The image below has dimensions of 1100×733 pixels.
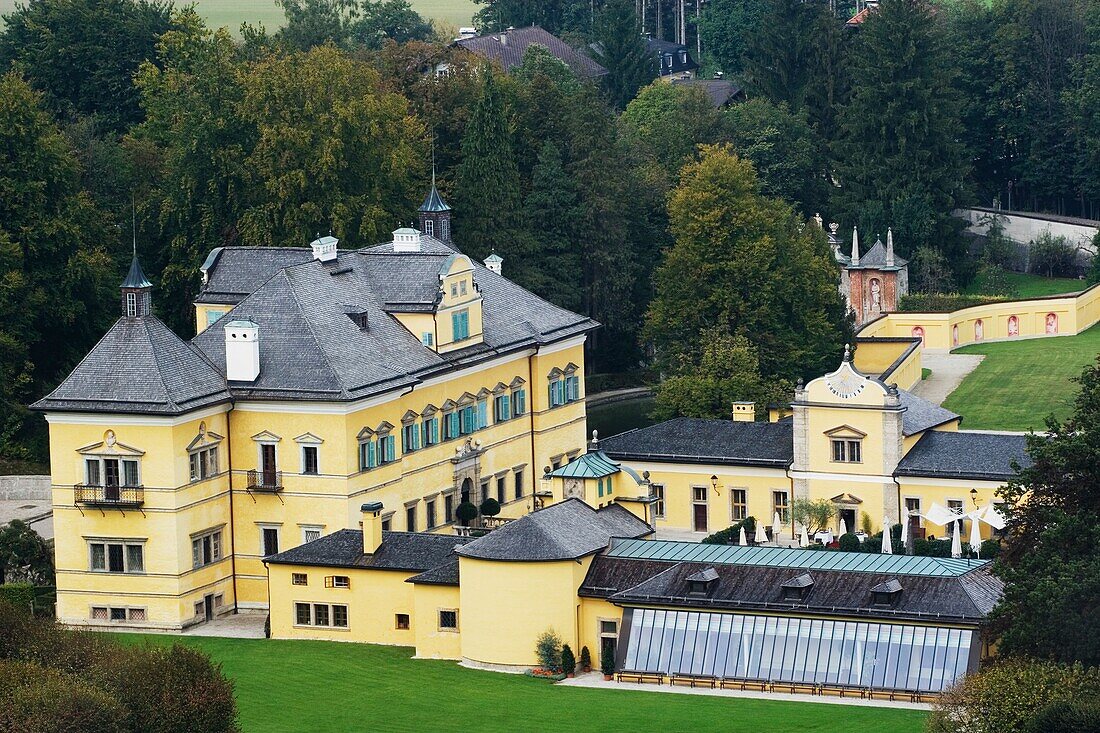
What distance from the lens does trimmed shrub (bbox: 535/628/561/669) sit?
72.8 meters

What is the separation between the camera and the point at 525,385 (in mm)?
94188

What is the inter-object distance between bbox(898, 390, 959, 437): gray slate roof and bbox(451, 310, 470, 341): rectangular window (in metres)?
14.0

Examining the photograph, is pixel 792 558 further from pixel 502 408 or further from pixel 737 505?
pixel 502 408

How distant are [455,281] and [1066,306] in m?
53.9

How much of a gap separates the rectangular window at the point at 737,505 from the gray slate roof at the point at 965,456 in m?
5.75

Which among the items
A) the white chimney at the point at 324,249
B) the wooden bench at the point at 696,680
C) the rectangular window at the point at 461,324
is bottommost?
the wooden bench at the point at 696,680

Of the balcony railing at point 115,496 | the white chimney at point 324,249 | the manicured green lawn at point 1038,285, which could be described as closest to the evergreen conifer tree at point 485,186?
the white chimney at point 324,249

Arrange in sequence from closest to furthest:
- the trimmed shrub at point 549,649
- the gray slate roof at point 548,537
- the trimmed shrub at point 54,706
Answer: the trimmed shrub at point 54,706, the trimmed shrub at point 549,649, the gray slate roof at point 548,537

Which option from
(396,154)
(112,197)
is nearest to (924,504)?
(396,154)

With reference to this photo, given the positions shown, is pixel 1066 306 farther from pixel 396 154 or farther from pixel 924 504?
pixel 924 504

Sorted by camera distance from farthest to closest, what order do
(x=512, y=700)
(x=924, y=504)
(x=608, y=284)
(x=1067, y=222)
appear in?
(x=1067, y=222) → (x=608, y=284) → (x=924, y=504) → (x=512, y=700)

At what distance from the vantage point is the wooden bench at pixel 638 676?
234 ft

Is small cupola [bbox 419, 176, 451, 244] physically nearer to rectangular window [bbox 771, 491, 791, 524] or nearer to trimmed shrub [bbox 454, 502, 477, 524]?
trimmed shrub [bbox 454, 502, 477, 524]

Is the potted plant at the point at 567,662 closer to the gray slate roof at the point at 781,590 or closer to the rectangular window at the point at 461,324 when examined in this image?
the gray slate roof at the point at 781,590
